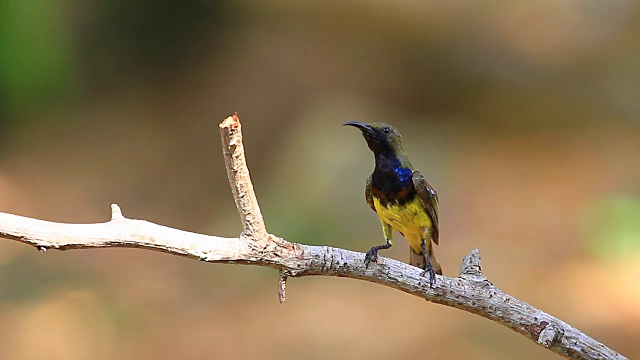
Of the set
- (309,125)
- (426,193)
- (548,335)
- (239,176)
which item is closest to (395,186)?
(426,193)

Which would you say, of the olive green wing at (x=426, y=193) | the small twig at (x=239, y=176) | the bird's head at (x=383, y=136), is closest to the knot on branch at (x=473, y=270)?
the olive green wing at (x=426, y=193)

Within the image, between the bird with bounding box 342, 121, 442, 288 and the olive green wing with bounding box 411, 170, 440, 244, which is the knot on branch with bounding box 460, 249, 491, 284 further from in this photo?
the olive green wing with bounding box 411, 170, 440, 244

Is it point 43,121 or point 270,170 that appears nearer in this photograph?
point 270,170

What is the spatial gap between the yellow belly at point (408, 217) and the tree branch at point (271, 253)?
62cm

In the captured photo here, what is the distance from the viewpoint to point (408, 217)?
145 inches

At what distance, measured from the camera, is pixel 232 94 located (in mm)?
10320

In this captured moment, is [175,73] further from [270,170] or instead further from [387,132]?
[387,132]

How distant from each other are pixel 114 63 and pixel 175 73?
0.88 meters

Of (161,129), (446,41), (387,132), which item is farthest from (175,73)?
(387,132)

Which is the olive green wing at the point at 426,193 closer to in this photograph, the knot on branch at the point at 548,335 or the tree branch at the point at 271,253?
the tree branch at the point at 271,253

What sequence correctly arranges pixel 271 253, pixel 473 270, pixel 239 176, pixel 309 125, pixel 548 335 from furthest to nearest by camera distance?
pixel 309 125 → pixel 473 270 → pixel 548 335 → pixel 271 253 → pixel 239 176

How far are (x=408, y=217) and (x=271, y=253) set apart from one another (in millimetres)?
1297

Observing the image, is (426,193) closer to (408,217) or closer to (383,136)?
(408,217)

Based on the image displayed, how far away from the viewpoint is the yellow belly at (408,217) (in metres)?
3.65
